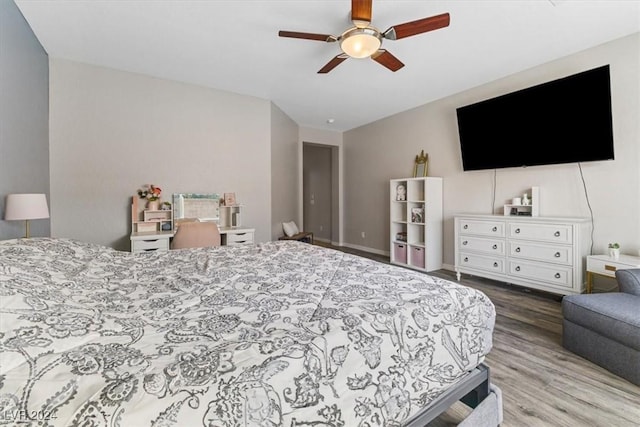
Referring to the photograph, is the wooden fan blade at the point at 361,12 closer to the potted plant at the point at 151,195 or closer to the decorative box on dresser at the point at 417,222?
the decorative box on dresser at the point at 417,222

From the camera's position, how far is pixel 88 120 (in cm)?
321

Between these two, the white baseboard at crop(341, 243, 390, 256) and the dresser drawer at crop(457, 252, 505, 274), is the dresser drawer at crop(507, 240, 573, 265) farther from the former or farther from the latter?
the white baseboard at crop(341, 243, 390, 256)

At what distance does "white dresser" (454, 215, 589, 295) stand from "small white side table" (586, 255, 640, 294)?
80mm

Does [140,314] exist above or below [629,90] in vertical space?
below

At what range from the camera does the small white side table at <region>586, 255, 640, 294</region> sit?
239cm

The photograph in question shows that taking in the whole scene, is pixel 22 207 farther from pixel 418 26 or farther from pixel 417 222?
pixel 417 222

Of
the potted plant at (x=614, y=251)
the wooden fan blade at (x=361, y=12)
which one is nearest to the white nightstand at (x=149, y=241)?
the wooden fan blade at (x=361, y=12)

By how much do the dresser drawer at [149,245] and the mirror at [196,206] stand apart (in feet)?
1.61

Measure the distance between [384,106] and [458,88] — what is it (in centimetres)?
116

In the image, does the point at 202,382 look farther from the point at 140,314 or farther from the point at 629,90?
the point at 629,90

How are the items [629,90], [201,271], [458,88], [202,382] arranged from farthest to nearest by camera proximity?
[458,88] < [629,90] < [201,271] < [202,382]

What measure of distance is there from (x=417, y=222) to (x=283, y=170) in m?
2.46

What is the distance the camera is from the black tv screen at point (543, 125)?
270 centimetres

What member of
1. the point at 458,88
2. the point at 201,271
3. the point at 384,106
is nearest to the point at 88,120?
the point at 201,271
